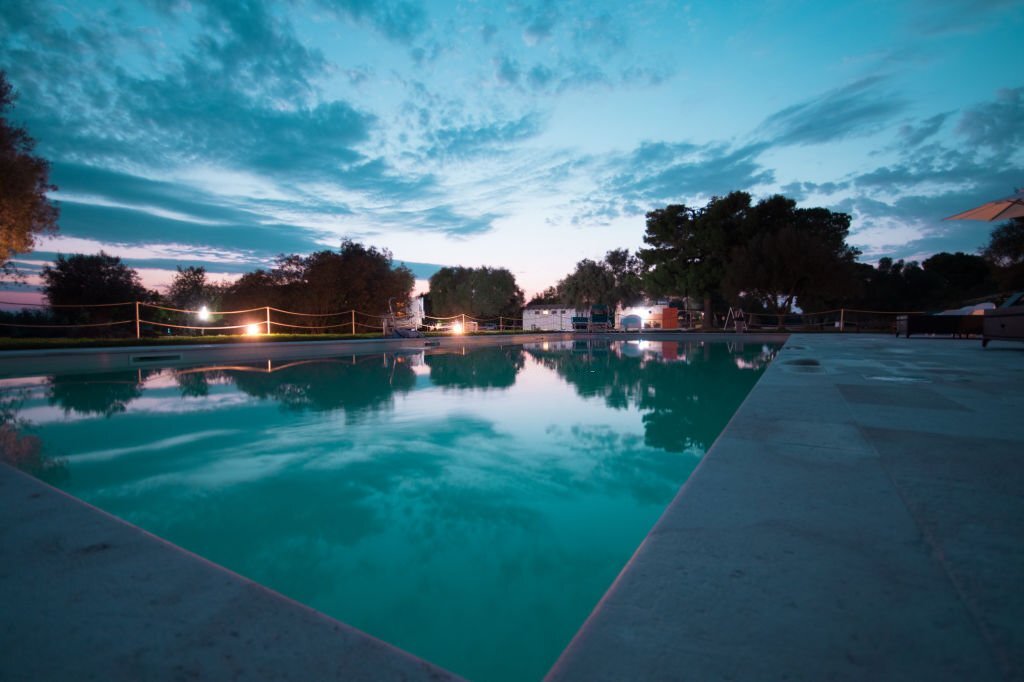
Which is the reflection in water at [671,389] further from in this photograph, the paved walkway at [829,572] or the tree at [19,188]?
the tree at [19,188]

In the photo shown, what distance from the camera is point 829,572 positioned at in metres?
1.04

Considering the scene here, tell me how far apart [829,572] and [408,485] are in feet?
8.16

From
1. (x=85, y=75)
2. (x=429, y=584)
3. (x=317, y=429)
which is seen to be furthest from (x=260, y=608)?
(x=85, y=75)

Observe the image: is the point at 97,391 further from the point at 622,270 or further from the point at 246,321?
the point at 622,270

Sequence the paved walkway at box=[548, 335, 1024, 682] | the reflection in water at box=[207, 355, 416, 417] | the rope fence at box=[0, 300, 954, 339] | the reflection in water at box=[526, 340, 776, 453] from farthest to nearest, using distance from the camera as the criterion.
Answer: the rope fence at box=[0, 300, 954, 339] < the reflection in water at box=[207, 355, 416, 417] < the reflection in water at box=[526, 340, 776, 453] < the paved walkway at box=[548, 335, 1024, 682]

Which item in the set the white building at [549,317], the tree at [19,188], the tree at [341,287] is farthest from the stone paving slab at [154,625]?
the white building at [549,317]

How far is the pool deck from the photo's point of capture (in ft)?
2.52

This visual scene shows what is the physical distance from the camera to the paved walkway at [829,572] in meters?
0.75

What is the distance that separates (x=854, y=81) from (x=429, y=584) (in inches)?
940

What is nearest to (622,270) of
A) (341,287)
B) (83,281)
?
(341,287)

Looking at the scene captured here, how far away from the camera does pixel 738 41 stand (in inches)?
475

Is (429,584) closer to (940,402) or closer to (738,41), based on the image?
(940,402)

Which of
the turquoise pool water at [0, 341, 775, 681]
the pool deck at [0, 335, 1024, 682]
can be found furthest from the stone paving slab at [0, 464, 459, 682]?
the turquoise pool water at [0, 341, 775, 681]

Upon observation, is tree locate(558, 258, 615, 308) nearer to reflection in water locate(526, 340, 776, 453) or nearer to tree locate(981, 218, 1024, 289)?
tree locate(981, 218, 1024, 289)
